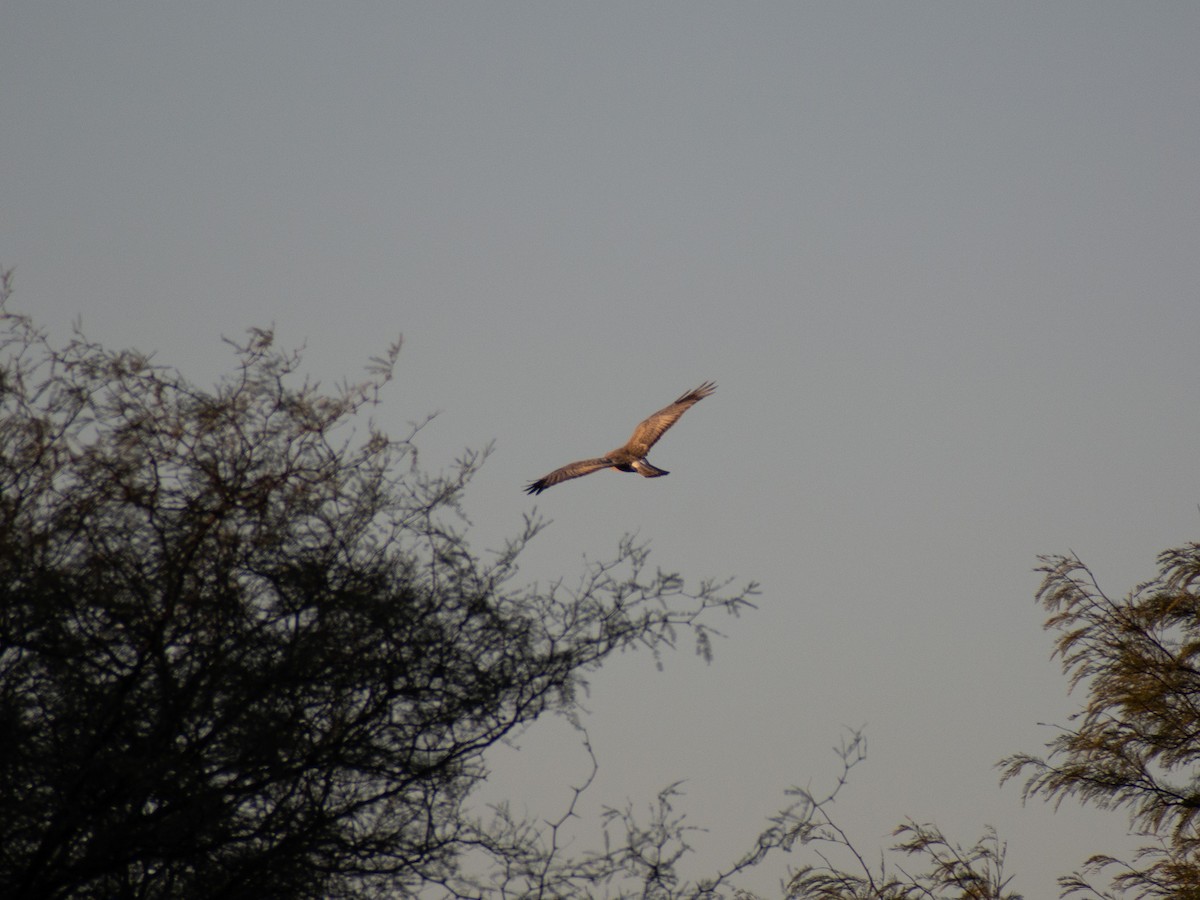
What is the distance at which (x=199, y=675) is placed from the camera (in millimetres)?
5523

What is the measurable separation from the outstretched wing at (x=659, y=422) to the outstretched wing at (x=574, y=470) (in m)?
0.44

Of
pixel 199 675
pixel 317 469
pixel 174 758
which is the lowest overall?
pixel 174 758

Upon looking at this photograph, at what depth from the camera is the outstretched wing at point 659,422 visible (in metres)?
13.1

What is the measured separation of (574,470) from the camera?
12.6m

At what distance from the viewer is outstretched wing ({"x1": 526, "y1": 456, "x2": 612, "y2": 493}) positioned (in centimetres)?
1243

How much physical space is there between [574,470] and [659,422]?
1427mm

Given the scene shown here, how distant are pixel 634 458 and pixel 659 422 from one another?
981 mm

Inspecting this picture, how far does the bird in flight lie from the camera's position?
12469 millimetres

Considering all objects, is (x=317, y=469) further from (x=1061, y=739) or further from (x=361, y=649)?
(x=1061, y=739)

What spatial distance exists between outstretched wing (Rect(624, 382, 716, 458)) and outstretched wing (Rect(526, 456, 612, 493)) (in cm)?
44

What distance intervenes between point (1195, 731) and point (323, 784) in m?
5.42

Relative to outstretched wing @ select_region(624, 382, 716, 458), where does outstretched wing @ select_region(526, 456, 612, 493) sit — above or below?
below

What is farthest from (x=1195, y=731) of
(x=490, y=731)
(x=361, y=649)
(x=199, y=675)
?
(x=199, y=675)

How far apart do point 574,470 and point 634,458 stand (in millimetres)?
597
